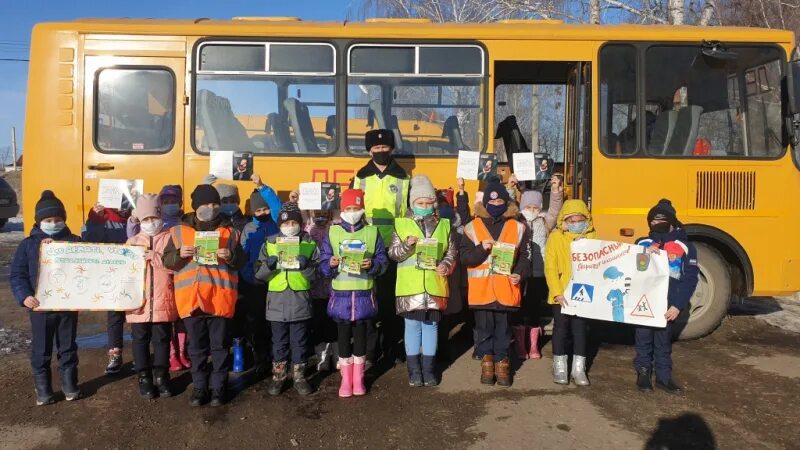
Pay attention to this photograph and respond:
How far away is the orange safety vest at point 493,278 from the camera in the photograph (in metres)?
4.75

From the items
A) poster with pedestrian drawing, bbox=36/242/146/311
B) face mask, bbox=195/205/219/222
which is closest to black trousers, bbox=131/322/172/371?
poster with pedestrian drawing, bbox=36/242/146/311

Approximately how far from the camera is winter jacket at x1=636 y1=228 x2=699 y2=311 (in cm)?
475

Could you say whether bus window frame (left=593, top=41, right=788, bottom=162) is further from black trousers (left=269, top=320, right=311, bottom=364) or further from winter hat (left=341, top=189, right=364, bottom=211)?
black trousers (left=269, top=320, right=311, bottom=364)

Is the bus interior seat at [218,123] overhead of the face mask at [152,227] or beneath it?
overhead

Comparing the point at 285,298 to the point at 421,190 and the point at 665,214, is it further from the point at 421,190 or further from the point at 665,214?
the point at 665,214

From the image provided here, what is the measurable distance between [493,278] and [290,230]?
5.55 ft

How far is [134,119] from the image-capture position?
19.4ft

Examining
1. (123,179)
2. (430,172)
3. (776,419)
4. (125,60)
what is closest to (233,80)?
(125,60)

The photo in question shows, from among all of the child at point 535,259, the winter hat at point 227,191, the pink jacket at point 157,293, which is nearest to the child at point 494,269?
the child at point 535,259

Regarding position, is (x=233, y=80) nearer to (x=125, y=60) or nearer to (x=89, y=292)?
(x=125, y=60)

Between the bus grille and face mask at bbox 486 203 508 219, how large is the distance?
248 centimetres

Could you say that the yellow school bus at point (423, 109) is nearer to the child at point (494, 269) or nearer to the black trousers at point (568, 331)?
the child at point (494, 269)

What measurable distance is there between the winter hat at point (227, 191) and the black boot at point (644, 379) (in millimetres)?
3920

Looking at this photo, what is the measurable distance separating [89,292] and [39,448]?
3.82 feet
